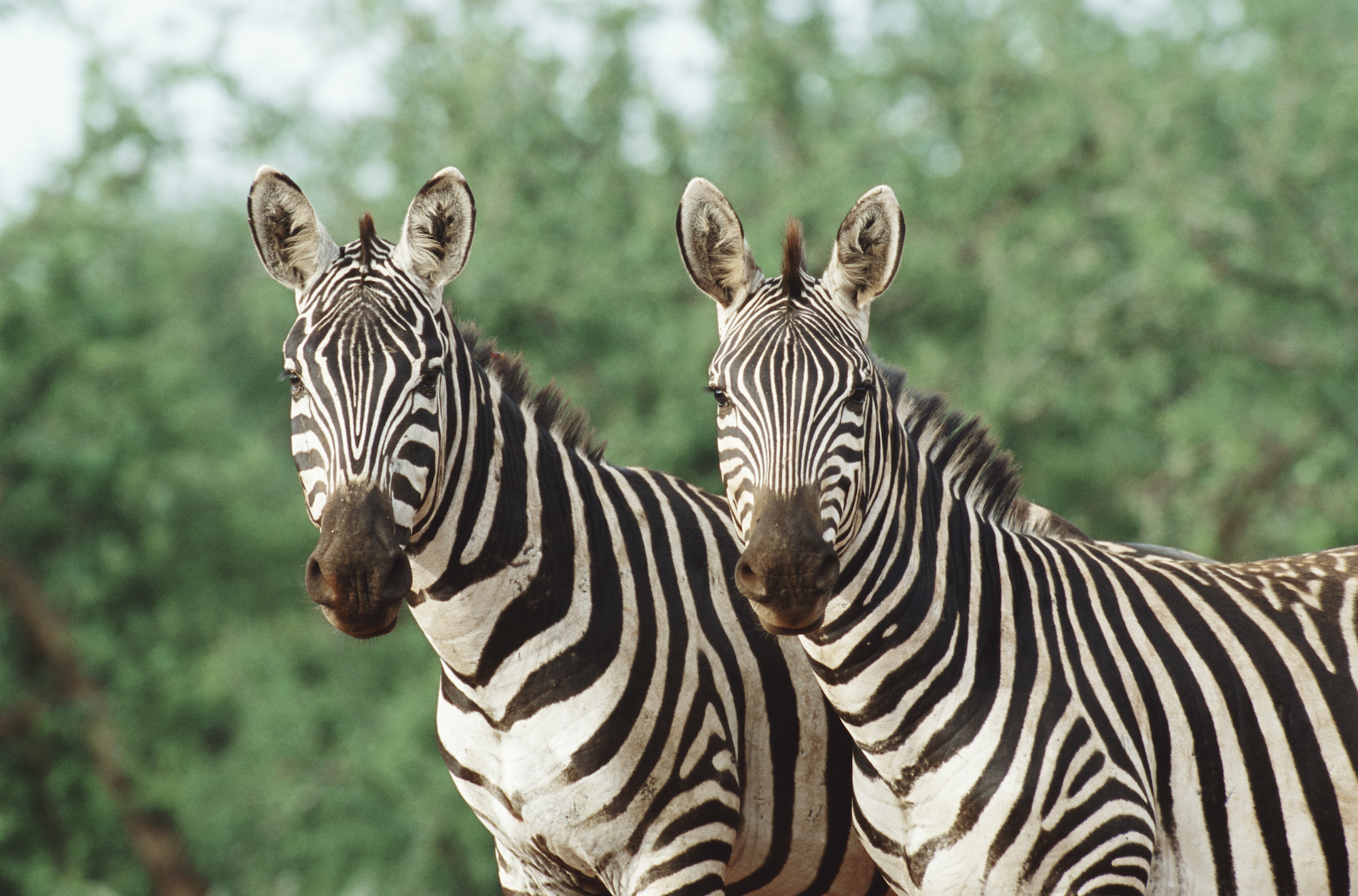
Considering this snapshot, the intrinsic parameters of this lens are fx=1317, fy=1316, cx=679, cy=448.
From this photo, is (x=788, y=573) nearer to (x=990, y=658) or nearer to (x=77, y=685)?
(x=990, y=658)

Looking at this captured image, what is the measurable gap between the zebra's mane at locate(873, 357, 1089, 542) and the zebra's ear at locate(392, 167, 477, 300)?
5.04 feet

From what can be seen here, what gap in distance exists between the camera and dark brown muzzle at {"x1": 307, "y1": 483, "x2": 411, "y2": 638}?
3783 millimetres

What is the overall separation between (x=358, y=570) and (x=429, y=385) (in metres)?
0.74

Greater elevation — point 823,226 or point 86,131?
point 823,226

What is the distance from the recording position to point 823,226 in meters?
18.0

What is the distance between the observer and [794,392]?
3967 millimetres

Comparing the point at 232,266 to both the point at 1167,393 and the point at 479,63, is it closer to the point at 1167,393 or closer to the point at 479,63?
the point at 479,63

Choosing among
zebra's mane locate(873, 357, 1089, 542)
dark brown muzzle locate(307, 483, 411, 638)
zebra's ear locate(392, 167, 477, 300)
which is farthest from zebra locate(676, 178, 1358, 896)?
dark brown muzzle locate(307, 483, 411, 638)

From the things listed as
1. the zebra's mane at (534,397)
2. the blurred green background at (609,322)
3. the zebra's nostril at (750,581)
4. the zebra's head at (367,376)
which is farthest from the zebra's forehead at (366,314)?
the blurred green background at (609,322)

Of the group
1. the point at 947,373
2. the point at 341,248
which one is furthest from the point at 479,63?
the point at 341,248

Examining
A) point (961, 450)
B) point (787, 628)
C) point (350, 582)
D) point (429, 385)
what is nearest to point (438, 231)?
point (429, 385)

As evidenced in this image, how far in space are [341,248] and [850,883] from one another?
306 cm

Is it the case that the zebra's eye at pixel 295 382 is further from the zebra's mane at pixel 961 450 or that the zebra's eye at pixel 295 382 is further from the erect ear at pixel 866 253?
the zebra's mane at pixel 961 450

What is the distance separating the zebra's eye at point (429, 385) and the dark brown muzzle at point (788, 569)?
1.18 metres
